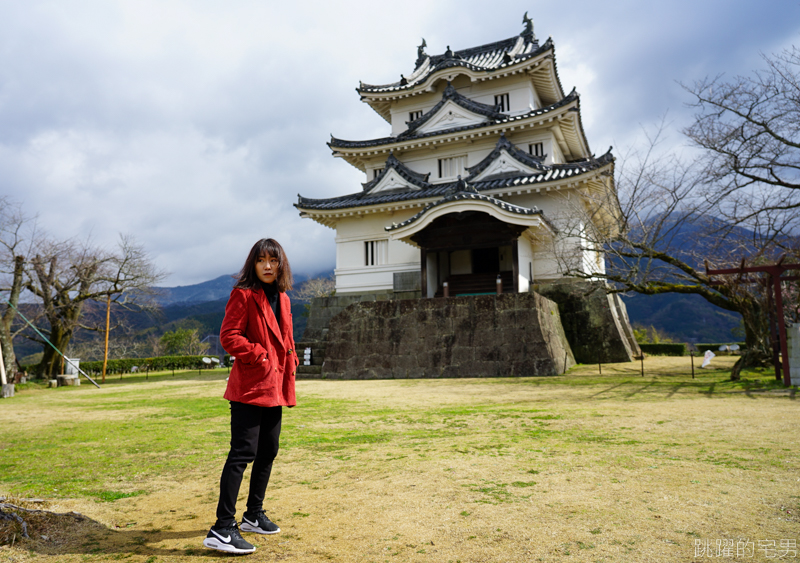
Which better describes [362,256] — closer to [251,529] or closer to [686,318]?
[251,529]

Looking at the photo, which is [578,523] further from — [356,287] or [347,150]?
[347,150]

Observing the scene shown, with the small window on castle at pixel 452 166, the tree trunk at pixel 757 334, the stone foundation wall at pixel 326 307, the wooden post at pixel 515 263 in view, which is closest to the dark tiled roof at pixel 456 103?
the small window on castle at pixel 452 166

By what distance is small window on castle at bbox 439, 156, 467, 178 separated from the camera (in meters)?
20.9

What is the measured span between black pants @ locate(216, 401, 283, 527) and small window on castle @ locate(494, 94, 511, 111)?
69.3 ft

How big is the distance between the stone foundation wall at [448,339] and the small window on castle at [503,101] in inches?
417

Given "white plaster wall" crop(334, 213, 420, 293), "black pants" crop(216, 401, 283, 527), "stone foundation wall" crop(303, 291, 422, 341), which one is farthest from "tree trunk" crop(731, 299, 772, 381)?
"black pants" crop(216, 401, 283, 527)

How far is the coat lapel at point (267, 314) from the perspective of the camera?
275cm

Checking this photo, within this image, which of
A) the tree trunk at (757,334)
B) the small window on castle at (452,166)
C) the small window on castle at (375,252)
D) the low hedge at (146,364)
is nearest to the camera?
the tree trunk at (757,334)

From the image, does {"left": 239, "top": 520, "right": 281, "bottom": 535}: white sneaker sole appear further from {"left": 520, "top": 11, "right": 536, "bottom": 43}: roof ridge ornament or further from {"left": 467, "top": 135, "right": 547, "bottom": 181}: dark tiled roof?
{"left": 520, "top": 11, "right": 536, "bottom": 43}: roof ridge ornament

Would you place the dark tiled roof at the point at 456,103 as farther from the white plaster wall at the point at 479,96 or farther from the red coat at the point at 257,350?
the red coat at the point at 257,350

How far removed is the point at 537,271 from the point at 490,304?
5.51 meters

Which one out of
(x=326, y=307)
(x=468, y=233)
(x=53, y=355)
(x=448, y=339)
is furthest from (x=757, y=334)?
(x=53, y=355)

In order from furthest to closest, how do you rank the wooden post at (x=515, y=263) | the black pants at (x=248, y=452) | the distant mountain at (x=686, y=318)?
the distant mountain at (x=686, y=318) < the wooden post at (x=515, y=263) < the black pants at (x=248, y=452)

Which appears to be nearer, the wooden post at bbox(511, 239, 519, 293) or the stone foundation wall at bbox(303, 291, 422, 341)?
the wooden post at bbox(511, 239, 519, 293)
